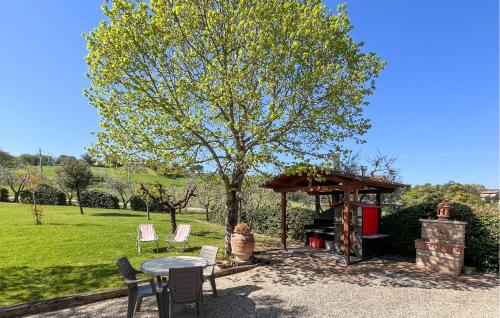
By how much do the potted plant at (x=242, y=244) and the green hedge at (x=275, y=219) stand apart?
212 inches

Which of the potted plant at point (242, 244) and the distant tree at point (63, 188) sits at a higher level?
the distant tree at point (63, 188)

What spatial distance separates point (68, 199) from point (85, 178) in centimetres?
1216

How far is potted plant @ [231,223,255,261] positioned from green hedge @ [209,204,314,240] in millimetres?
5382

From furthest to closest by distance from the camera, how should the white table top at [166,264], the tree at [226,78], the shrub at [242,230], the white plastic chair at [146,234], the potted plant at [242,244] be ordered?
the white plastic chair at [146,234] → the shrub at [242,230] → the potted plant at [242,244] → the tree at [226,78] → the white table top at [166,264]

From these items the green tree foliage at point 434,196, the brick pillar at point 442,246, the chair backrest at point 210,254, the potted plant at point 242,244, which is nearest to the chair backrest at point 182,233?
the potted plant at point 242,244

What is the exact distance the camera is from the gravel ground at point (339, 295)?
5887 millimetres

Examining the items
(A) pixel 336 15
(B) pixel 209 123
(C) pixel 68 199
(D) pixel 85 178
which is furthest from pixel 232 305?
(C) pixel 68 199

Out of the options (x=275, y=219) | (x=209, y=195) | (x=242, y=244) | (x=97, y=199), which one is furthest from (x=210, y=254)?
(x=97, y=199)

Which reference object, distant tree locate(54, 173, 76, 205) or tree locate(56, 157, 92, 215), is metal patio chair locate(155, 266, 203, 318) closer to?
tree locate(56, 157, 92, 215)

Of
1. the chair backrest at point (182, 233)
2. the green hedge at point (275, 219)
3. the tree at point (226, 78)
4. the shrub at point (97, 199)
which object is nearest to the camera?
the tree at point (226, 78)

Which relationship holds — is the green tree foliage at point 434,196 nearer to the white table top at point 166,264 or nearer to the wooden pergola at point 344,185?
the wooden pergola at point 344,185

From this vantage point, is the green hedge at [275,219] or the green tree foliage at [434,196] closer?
the green hedge at [275,219]

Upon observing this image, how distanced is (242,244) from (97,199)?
25.1 m

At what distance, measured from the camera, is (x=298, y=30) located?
8.59 m
